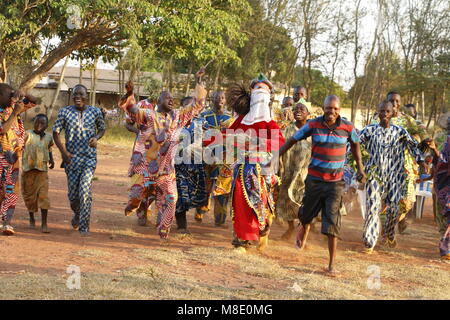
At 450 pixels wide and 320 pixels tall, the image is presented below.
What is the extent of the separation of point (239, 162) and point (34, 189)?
288 cm

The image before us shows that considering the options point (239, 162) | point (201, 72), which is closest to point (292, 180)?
point (239, 162)

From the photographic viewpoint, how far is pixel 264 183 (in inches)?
265

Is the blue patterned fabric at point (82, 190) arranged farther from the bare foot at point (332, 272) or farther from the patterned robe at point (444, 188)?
the patterned robe at point (444, 188)

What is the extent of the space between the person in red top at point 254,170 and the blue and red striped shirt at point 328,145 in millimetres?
671

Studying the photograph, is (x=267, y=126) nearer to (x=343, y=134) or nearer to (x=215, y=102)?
(x=343, y=134)

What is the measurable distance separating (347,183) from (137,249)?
3.33m

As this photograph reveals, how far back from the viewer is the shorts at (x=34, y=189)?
A: 7.48 m

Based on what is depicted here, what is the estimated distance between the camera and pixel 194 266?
590 cm

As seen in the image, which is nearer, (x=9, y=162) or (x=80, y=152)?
(x=9, y=162)

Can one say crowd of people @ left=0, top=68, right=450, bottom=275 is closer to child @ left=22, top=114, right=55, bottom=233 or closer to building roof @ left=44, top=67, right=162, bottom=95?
child @ left=22, top=114, right=55, bottom=233

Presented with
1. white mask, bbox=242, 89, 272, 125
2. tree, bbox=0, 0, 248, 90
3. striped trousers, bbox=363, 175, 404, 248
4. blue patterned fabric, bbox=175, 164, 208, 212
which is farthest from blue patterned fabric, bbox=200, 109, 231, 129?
tree, bbox=0, 0, 248, 90

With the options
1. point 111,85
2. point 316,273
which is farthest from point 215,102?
point 111,85

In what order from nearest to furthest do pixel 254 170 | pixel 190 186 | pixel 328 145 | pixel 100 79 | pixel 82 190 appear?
pixel 328 145, pixel 254 170, pixel 82 190, pixel 190 186, pixel 100 79

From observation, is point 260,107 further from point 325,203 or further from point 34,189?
point 34,189
